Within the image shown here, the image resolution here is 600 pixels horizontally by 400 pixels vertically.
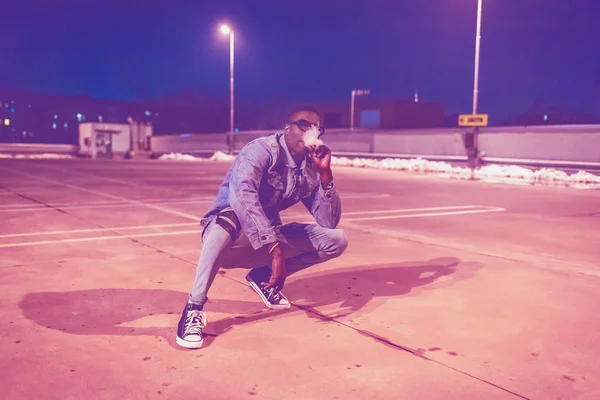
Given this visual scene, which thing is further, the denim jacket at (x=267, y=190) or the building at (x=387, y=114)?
the building at (x=387, y=114)

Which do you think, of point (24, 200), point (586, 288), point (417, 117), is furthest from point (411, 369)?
point (417, 117)

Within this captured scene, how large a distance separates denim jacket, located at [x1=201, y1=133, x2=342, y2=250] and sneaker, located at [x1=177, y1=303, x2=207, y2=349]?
570 millimetres

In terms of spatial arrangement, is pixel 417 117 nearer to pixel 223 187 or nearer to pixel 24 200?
pixel 24 200

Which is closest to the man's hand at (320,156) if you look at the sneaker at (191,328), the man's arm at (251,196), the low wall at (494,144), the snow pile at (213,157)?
the man's arm at (251,196)

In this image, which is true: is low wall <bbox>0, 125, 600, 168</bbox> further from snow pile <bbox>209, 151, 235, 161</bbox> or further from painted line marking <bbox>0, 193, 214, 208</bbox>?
painted line marking <bbox>0, 193, 214, 208</bbox>

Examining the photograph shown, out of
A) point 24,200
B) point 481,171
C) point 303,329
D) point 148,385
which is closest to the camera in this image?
point 148,385

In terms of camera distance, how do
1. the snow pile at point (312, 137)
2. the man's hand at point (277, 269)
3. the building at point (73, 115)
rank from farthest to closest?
the building at point (73, 115) < the snow pile at point (312, 137) < the man's hand at point (277, 269)

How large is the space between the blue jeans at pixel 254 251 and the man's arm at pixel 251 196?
0.18 meters

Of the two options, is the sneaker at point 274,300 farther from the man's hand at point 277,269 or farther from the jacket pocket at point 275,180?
the jacket pocket at point 275,180

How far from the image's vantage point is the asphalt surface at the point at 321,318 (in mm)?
3062

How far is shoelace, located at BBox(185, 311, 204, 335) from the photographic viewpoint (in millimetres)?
3553

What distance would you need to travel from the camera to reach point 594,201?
13.1m

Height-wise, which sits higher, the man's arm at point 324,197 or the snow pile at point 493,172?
the man's arm at point 324,197

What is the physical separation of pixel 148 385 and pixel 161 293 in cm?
182
